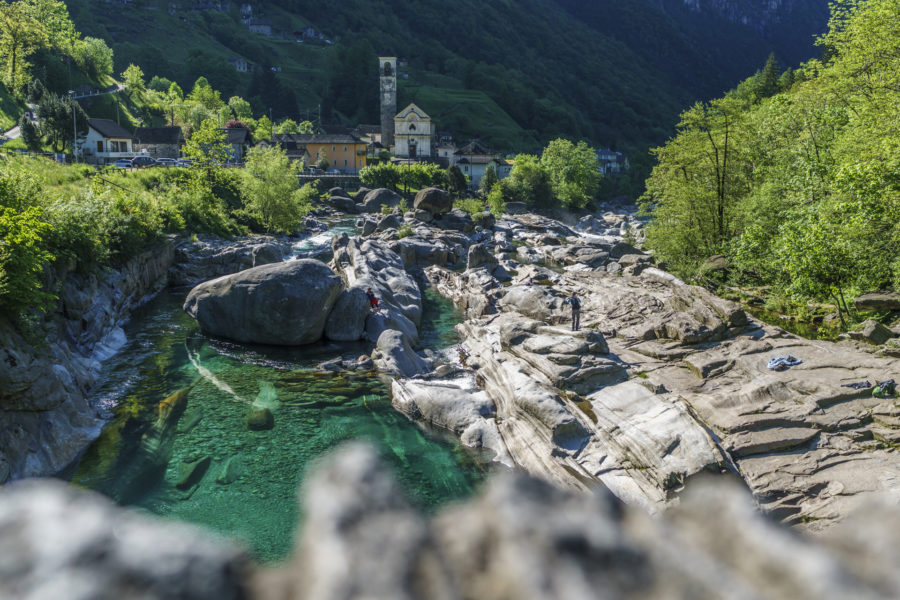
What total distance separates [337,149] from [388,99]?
2478 cm

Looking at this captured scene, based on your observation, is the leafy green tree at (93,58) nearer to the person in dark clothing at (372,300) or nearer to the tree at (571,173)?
the tree at (571,173)

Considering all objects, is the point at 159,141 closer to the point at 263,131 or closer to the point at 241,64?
the point at 263,131

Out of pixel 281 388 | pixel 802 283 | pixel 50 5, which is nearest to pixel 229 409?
pixel 281 388

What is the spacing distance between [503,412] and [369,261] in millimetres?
19936

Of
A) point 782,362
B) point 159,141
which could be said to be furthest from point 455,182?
point 782,362

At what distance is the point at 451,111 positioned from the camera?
536ft

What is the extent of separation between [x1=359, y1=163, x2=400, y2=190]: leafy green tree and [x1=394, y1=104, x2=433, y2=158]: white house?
79.9 feet

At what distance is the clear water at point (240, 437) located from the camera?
14.6m

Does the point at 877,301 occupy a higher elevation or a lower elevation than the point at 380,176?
lower

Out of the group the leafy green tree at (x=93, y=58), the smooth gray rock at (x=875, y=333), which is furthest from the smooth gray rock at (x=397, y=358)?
the leafy green tree at (x=93, y=58)

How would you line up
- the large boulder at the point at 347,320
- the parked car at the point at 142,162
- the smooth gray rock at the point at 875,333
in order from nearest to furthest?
the smooth gray rock at the point at 875,333, the large boulder at the point at 347,320, the parked car at the point at 142,162

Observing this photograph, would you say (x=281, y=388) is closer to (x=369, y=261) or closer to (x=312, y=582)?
(x=369, y=261)

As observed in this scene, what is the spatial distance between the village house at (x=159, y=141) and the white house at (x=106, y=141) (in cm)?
904

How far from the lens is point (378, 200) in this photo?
279 feet
